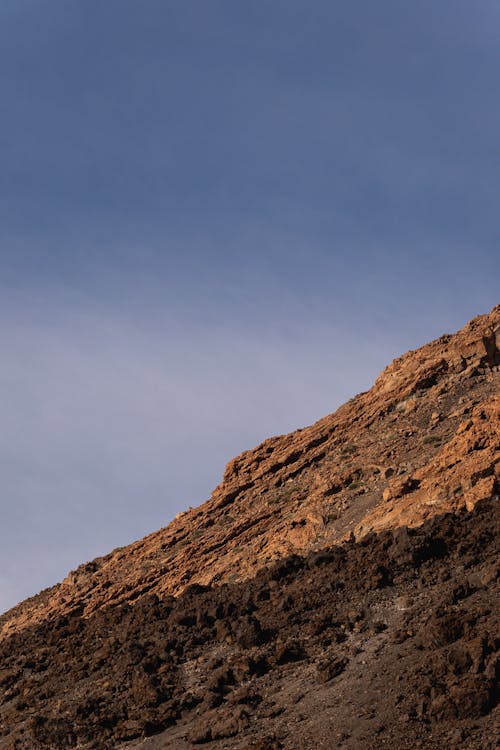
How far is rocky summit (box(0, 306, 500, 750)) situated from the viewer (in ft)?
75.0

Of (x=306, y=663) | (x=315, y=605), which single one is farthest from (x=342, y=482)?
(x=306, y=663)

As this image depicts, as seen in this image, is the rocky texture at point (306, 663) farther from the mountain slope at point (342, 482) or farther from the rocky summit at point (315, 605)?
the mountain slope at point (342, 482)

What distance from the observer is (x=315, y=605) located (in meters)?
29.7

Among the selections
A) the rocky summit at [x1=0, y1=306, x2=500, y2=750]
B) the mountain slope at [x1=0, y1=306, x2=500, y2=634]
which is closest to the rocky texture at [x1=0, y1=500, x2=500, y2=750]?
the rocky summit at [x1=0, y1=306, x2=500, y2=750]

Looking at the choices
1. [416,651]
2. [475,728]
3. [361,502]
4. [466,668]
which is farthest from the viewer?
[361,502]

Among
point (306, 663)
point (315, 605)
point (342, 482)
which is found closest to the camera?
point (306, 663)

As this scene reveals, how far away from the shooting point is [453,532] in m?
29.6

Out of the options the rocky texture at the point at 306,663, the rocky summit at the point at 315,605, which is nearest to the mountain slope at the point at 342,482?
the rocky summit at the point at 315,605

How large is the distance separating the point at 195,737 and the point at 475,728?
8.04m

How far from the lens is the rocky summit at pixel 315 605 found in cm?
2286

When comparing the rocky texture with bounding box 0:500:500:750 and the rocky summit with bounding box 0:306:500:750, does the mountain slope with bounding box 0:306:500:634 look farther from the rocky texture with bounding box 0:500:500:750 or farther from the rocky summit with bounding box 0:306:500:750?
the rocky texture with bounding box 0:500:500:750

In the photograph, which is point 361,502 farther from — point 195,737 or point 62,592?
point 62,592

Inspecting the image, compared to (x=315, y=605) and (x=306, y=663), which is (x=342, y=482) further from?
(x=306, y=663)

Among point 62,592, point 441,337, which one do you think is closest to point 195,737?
point 62,592
